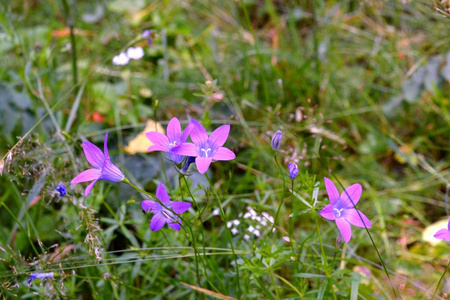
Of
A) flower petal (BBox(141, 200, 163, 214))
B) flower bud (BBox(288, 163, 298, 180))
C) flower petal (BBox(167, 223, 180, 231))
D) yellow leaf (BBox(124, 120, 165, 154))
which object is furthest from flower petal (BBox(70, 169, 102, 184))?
yellow leaf (BBox(124, 120, 165, 154))

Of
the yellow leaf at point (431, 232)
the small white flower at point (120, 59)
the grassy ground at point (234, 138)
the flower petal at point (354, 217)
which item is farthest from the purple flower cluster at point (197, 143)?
the yellow leaf at point (431, 232)

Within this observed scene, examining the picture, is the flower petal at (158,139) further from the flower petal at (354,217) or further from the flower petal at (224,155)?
the flower petal at (354,217)

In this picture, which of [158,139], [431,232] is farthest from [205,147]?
[431,232]

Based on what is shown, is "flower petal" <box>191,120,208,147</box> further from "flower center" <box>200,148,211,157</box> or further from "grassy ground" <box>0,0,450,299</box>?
"grassy ground" <box>0,0,450,299</box>

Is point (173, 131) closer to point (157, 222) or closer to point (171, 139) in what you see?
point (171, 139)

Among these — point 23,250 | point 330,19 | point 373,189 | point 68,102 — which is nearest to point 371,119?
point 373,189

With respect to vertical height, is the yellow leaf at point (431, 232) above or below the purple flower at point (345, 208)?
below
